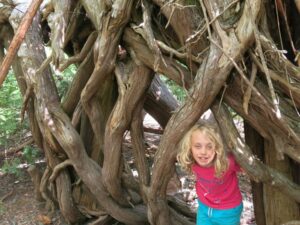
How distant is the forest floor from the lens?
3670mm

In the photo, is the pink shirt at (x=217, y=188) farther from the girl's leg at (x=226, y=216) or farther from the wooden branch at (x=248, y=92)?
the wooden branch at (x=248, y=92)

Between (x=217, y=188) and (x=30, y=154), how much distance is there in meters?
2.03

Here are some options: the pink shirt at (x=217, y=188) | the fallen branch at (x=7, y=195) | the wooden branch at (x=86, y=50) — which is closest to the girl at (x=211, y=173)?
the pink shirt at (x=217, y=188)

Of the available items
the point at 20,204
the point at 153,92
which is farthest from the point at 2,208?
the point at 153,92

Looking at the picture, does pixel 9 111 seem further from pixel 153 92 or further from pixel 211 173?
pixel 211 173

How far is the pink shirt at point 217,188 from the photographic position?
2.73 m

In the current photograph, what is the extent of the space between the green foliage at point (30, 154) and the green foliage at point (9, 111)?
23cm

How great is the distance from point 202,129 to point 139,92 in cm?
44

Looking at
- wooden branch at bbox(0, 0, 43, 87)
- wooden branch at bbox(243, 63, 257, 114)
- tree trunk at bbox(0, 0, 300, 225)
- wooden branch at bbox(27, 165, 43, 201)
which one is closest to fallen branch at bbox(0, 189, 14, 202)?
wooden branch at bbox(27, 165, 43, 201)

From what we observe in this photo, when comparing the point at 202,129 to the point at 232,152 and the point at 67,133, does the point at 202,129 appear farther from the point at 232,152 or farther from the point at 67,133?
the point at 67,133

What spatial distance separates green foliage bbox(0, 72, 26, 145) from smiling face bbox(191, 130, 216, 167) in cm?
214

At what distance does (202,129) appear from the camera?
2.57 meters

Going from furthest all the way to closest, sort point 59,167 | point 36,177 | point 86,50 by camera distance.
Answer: point 36,177
point 59,167
point 86,50

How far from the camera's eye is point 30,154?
13.8ft
